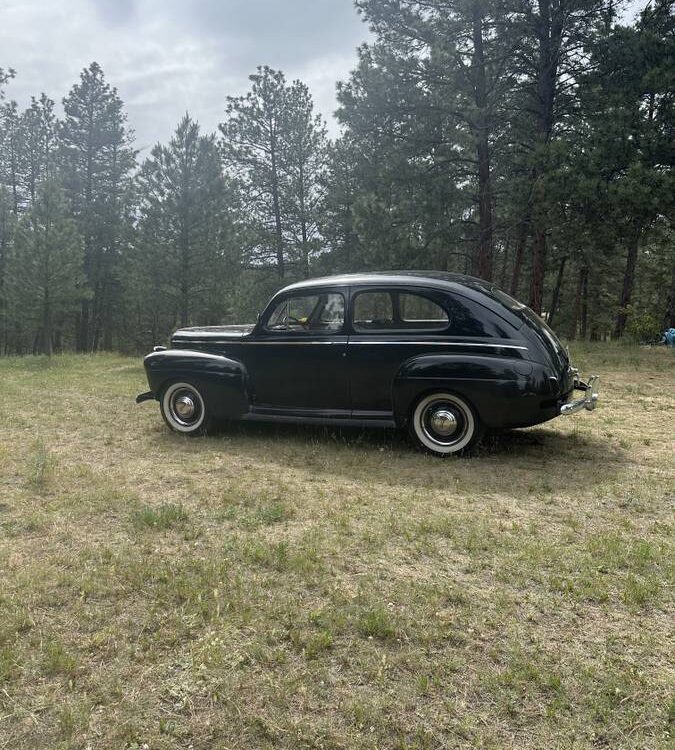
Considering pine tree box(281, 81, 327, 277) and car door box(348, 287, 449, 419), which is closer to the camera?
car door box(348, 287, 449, 419)

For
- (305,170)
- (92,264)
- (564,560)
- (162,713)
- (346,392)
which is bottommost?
(162,713)

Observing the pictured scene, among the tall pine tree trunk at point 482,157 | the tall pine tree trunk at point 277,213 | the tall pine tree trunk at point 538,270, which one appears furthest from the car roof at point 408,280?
the tall pine tree trunk at point 277,213

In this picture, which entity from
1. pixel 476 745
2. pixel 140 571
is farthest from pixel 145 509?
pixel 476 745

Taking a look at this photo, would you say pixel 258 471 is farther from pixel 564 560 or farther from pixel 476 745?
pixel 476 745

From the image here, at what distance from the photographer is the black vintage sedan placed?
5305mm

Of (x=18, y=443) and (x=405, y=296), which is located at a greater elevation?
(x=405, y=296)

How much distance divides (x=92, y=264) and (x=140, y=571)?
31.1m

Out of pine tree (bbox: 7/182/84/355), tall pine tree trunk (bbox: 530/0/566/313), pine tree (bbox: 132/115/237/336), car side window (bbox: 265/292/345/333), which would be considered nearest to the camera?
car side window (bbox: 265/292/345/333)

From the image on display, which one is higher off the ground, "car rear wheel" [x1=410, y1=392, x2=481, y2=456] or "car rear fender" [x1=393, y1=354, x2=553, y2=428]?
"car rear fender" [x1=393, y1=354, x2=553, y2=428]

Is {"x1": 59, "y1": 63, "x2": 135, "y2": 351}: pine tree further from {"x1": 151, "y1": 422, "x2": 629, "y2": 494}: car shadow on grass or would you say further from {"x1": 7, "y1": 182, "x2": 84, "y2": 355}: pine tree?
{"x1": 151, "y1": 422, "x2": 629, "y2": 494}: car shadow on grass

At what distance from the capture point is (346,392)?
5.95 metres

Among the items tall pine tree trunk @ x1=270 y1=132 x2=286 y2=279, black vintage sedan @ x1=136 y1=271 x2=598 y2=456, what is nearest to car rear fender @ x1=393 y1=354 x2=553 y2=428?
black vintage sedan @ x1=136 y1=271 x2=598 y2=456

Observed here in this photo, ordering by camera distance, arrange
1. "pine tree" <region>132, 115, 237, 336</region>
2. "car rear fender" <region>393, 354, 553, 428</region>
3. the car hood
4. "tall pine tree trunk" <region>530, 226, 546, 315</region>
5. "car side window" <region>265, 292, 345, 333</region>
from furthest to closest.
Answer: "pine tree" <region>132, 115, 237, 336</region>
"tall pine tree trunk" <region>530, 226, 546, 315</region>
the car hood
"car side window" <region>265, 292, 345, 333</region>
"car rear fender" <region>393, 354, 553, 428</region>

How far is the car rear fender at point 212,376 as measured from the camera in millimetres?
6414
